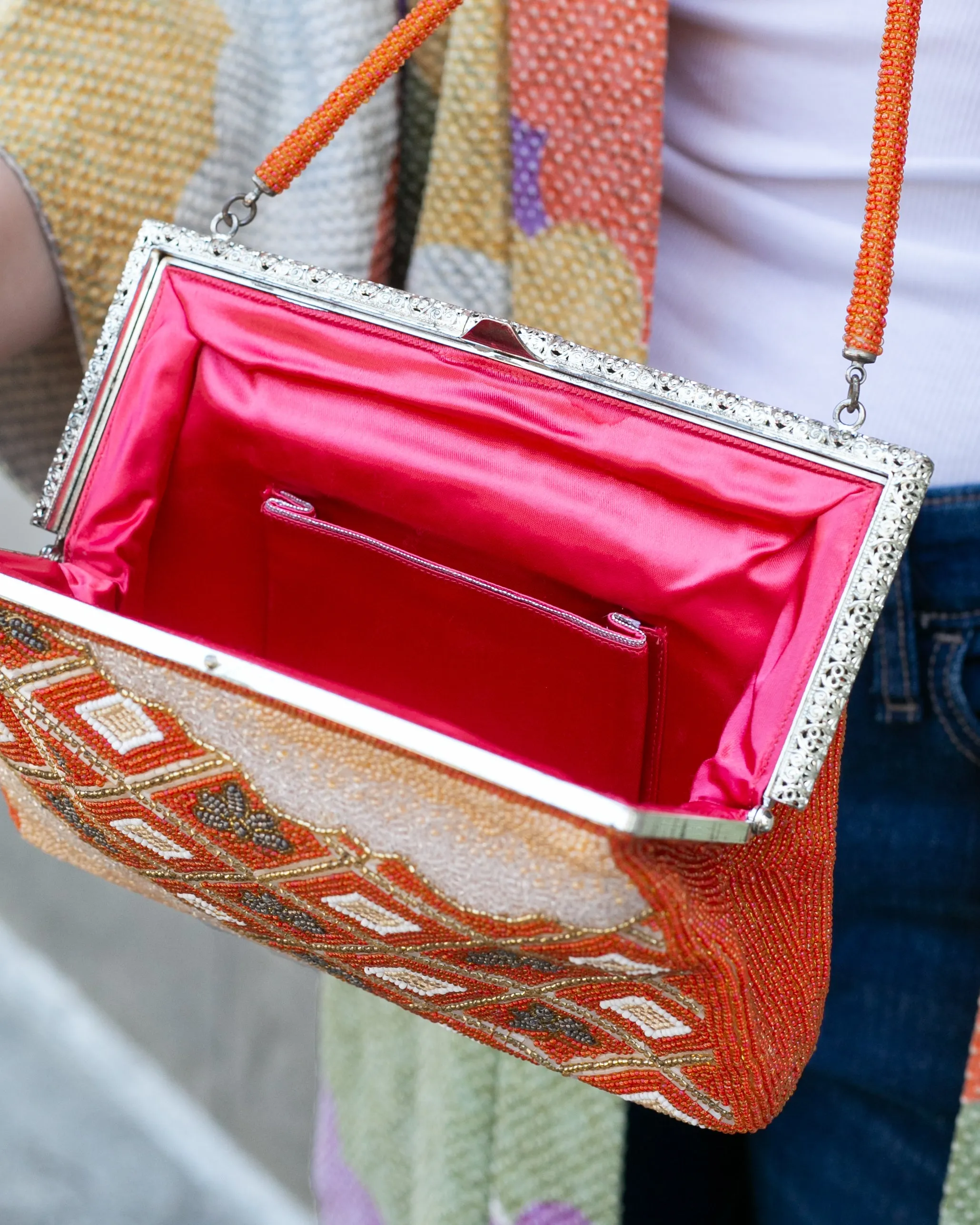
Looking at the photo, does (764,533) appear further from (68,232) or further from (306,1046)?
(306,1046)

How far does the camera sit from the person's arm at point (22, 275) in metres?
0.52

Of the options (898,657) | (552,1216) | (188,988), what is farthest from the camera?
(188,988)

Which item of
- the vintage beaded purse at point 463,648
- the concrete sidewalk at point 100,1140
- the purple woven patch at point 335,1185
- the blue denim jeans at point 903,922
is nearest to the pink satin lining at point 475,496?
the vintage beaded purse at point 463,648

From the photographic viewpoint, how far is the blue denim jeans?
1.68 feet

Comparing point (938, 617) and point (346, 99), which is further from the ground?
point (346, 99)

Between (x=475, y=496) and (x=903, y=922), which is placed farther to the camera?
(x=903, y=922)

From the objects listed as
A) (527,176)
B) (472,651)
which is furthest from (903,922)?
(527,176)

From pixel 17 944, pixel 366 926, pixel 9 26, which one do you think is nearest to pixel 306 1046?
pixel 17 944

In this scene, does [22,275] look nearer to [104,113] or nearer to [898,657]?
[104,113]

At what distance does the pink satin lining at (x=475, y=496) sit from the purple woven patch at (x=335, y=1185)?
1.63ft

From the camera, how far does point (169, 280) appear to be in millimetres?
498

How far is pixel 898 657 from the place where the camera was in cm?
52

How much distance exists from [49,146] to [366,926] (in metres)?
0.36

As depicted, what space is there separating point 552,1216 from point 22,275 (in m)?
0.56
